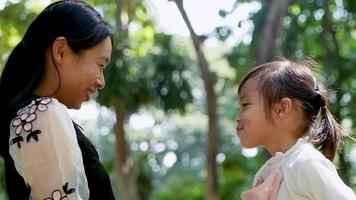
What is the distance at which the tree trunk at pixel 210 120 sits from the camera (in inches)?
289

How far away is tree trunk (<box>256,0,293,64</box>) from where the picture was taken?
616 cm

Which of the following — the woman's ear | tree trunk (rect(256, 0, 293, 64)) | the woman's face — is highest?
the woman's ear

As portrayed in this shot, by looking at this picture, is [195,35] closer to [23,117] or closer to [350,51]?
[350,51]

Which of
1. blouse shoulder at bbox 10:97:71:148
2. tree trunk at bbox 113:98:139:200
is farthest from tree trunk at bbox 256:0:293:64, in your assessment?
blouse shoulder at bbox 10:97:71:148

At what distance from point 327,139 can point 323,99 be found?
0.44ft

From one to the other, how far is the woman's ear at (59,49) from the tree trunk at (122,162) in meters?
6.85

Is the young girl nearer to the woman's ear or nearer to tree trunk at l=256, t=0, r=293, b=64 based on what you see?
the woman's ear

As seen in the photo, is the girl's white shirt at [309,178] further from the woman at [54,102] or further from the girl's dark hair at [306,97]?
the woman at [54,102]

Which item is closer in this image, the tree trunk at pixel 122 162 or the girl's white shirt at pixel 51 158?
the girl's white shirt at pixel 51 158

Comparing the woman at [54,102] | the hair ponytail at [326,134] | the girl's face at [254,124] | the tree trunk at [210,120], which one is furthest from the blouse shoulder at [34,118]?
the tree trunk at [210,120]

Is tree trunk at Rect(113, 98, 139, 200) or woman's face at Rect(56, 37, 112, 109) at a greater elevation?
woman's face at Rect(56, 37, 112, 109)

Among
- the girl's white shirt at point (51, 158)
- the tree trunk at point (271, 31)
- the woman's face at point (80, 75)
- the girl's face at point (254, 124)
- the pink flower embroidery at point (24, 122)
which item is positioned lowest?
the tree trunk at point (271, 31)

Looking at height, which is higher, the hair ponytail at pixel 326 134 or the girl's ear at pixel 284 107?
the girl's ear at pixel 284 107

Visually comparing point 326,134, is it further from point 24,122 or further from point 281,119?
point 24,122
